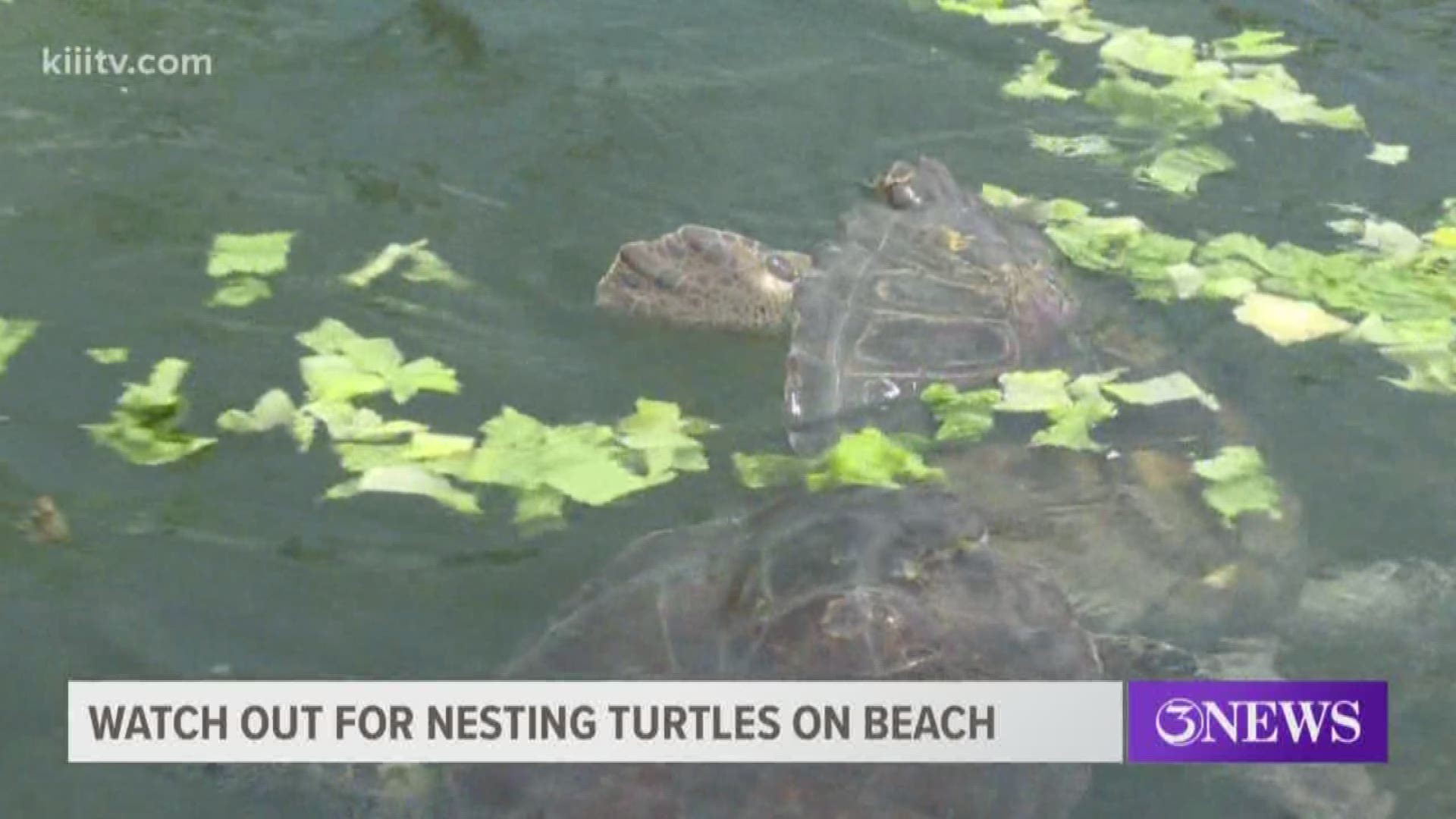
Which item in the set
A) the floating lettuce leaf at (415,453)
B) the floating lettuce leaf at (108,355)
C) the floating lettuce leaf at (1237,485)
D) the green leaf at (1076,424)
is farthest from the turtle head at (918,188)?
the floating lettuce leaf at (108,355)

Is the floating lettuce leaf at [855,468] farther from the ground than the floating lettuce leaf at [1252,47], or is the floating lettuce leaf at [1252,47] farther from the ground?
the floating lettuce leaf at [1252,47]

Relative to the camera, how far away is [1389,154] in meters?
9.44

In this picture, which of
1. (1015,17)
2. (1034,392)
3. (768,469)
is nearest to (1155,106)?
(1015,17)

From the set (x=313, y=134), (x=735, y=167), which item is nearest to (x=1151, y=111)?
(x=735, y=167)

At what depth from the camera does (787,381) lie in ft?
24.5

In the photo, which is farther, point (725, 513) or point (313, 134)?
point (313, 134)

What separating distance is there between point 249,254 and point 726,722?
3653mm

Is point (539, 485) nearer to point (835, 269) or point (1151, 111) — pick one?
point (835, 269)

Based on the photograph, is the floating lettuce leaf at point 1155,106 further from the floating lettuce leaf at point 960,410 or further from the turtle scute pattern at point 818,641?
the turtle scute pattern at point 818,641

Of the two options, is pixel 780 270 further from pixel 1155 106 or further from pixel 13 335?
pixel 13 335

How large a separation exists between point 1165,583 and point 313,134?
4348mm

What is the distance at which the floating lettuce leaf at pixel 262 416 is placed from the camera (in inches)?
278

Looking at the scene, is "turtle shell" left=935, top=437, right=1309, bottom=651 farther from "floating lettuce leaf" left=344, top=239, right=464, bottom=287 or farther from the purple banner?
"floating lettuce leaf" left=344, top=239, right=464, bottom=287

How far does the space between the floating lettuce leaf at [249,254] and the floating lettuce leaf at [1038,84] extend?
11.7 feet
